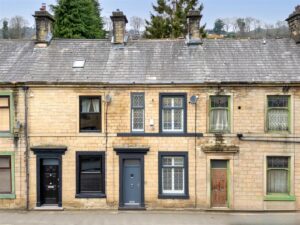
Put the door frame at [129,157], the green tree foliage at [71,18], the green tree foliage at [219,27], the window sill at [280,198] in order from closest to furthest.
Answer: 1. the window sill at [280,198]
2. the door frame at [129,157]
3. the green tree foliage at [71,18]
4. the green tree foliage at [219,27]

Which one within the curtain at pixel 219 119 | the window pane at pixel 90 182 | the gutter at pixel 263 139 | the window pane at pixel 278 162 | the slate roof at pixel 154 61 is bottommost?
the window pane at pixel 90 182

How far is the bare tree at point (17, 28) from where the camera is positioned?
58453 mm

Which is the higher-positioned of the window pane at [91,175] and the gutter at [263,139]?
the gutter at [263,139]

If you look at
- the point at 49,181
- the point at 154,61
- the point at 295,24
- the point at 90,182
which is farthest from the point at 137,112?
the point at 295,24

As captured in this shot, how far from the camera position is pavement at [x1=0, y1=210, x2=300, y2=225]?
1587cm

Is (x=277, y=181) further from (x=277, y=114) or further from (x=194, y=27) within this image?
(x=194, y=27)

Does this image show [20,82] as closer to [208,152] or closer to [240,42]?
[208,152]

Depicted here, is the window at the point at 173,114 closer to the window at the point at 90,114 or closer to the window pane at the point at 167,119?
the window pane at the point at 167,119

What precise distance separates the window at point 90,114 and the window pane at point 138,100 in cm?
180

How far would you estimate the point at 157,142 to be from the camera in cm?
1784

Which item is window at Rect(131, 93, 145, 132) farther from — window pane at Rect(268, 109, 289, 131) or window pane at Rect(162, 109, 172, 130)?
window pane at Rect(268, 109, 289, 131)

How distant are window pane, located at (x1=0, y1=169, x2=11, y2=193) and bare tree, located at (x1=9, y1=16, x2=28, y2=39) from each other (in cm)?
4281

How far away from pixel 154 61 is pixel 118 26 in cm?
315

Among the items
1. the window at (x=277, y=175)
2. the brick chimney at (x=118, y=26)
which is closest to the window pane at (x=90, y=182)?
the brick chimney at (x=118, y=26)
